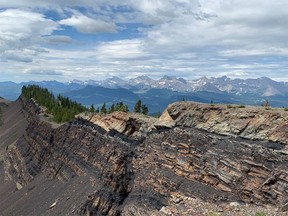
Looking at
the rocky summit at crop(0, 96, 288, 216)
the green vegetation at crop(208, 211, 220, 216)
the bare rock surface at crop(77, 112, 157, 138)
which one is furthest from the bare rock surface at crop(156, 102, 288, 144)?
the green vegetation at crop(208, 211, 220, 216)

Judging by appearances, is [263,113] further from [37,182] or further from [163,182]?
[37,182]

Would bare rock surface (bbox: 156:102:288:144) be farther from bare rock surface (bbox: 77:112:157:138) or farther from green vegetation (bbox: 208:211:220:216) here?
green vegetation (bbox: 208:211:220:216)

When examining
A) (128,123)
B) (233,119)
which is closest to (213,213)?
(233,119)

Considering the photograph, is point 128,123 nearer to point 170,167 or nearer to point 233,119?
point 170,167

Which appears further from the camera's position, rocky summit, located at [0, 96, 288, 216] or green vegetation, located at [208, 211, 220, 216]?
rocky summit, located at [0, 96, 288, 216]

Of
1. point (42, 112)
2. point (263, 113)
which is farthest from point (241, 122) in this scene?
point (42, 112)

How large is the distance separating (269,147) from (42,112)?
10994cm

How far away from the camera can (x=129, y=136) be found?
62.4 metres

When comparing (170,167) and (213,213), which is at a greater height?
(170,167)

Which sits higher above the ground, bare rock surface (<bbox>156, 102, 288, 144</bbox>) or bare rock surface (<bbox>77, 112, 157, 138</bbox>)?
bare rock surface (<bbox>156, 102, 288, 144</bbox>)

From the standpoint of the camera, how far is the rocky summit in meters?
37.0

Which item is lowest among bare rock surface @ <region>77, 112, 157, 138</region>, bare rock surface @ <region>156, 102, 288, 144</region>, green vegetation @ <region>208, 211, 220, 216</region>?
green vegetation @ <region>208, 211, 220, 216</region>

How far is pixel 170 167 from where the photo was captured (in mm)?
49031

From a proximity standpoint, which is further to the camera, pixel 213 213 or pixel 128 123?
pixel 128 123
